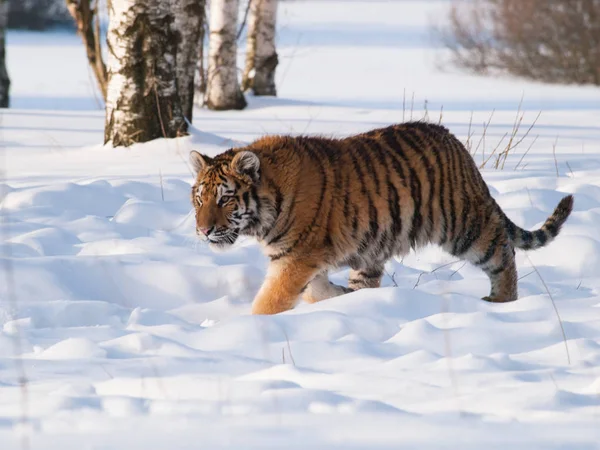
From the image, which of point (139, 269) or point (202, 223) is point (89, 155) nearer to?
point (139, 269)

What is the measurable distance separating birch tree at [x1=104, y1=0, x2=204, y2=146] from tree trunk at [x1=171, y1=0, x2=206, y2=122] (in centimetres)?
105

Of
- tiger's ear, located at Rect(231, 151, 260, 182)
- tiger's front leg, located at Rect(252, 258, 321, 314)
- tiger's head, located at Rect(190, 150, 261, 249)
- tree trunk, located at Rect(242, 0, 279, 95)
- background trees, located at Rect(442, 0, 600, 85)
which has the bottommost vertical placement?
background trees, located at Rect(442, 0, 600, 85)

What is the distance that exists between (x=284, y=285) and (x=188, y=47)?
571 cm

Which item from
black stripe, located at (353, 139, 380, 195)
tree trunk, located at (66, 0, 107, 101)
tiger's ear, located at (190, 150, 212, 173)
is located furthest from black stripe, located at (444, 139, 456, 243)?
tree trunk, located at (66, 0, 107, 101)

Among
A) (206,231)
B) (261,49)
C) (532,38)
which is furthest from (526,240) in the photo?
(532,38)

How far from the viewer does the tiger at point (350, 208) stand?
13.6 feet

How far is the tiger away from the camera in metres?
4.14

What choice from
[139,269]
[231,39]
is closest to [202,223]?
[139,269]

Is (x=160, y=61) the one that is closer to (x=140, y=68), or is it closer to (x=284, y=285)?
(x=140, y=68)

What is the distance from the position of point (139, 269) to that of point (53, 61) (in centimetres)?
2155

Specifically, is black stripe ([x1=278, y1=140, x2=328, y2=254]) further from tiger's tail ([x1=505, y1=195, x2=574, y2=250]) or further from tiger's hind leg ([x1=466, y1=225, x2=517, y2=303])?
tiger's tail ([x1=505, y1=195, x2=574, y2=250])

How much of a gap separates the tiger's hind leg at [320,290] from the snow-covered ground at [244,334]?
28 centimetres

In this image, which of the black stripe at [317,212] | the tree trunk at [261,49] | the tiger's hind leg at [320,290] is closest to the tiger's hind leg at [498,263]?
the tiger's hind leg at [320,290]

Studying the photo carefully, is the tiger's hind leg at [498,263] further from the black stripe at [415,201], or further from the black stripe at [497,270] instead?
the black stripe at [415,201]
